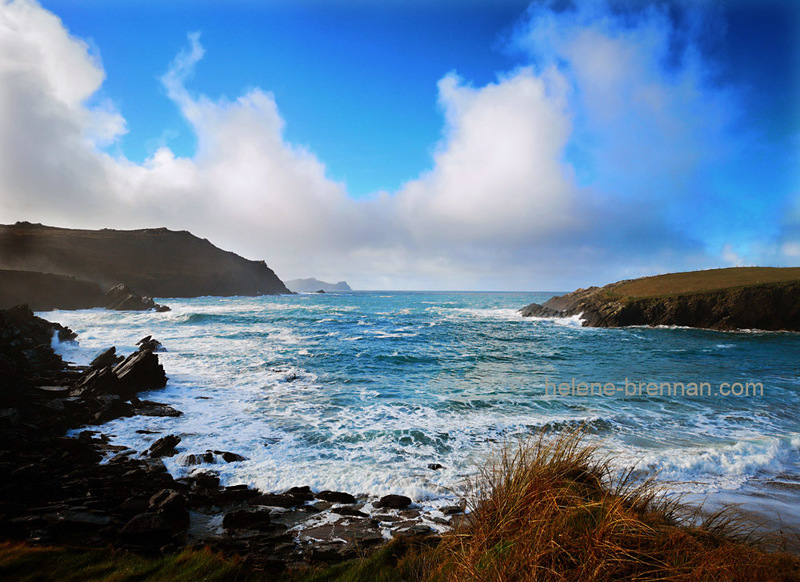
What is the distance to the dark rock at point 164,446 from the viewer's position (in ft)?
29.2

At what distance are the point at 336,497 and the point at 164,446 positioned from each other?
531 centimetres

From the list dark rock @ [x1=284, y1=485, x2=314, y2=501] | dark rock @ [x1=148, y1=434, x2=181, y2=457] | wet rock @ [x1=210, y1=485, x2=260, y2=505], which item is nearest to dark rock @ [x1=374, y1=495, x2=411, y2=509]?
dark rock @ [x1=284, y1=485, x2=314, y2=501]

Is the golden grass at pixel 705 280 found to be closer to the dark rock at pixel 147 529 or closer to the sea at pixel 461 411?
the sea at pixel 461 411

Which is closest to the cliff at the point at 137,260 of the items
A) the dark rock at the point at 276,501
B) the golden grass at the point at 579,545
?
the dark rock at the point at 276,501

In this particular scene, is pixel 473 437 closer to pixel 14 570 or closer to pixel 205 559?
pixel 205 559

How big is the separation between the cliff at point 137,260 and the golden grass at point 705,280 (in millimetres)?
99088

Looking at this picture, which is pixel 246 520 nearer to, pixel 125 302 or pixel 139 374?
pixel 139 374

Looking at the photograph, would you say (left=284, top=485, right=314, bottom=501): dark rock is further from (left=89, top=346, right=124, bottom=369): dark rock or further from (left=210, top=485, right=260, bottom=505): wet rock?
(left=89, top=346, right=124, bottom=369): dark rock

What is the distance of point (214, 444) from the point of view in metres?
9.60

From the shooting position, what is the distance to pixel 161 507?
6328 millimetres

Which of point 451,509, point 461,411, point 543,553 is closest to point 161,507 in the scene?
point 451,509

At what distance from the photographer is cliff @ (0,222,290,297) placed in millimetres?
78438

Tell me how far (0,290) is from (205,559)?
2729 inches

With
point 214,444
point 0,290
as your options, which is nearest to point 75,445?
point 214,444
